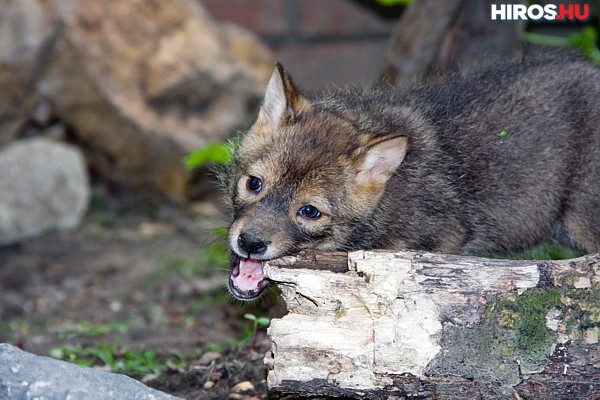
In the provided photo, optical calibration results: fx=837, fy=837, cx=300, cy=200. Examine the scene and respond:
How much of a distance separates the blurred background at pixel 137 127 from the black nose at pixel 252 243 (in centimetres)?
239

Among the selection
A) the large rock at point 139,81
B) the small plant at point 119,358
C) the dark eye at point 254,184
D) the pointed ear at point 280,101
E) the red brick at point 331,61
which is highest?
the red brick at point 331,61

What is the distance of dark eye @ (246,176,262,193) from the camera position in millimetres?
4793

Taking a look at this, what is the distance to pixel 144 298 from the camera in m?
7.60

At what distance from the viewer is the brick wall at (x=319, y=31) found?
10328 millimetres

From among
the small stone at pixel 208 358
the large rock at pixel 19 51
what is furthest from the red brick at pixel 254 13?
the small stone at pixel 208 358

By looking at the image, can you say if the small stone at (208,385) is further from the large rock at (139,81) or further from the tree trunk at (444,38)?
the large rock at (139,81)

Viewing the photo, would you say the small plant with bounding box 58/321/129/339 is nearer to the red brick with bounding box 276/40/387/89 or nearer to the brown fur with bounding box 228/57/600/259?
the brown fur with bounding box 228/57/600/259

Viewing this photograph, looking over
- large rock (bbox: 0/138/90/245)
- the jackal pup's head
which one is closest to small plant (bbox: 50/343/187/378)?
the jackal pup's head

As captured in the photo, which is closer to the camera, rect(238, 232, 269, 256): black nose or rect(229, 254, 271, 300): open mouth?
rect(238, 232, 269, 256): black nose

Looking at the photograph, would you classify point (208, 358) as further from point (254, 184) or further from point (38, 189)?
point (38, 189)

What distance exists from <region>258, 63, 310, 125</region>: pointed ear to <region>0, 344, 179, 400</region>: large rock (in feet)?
6.14

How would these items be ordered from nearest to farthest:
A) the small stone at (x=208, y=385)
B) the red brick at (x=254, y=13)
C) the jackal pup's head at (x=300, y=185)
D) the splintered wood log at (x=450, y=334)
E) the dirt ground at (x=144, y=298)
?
the splintered wood log at (x=450, y=334), the jackal pup's head at (x=300, y=185), the small stone at (x=208, y=385), the dirt ground at (x=144, y=298), the red brick at (x=254, y=13)

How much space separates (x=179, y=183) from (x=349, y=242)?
4.62 metres

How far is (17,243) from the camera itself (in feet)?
27.8
